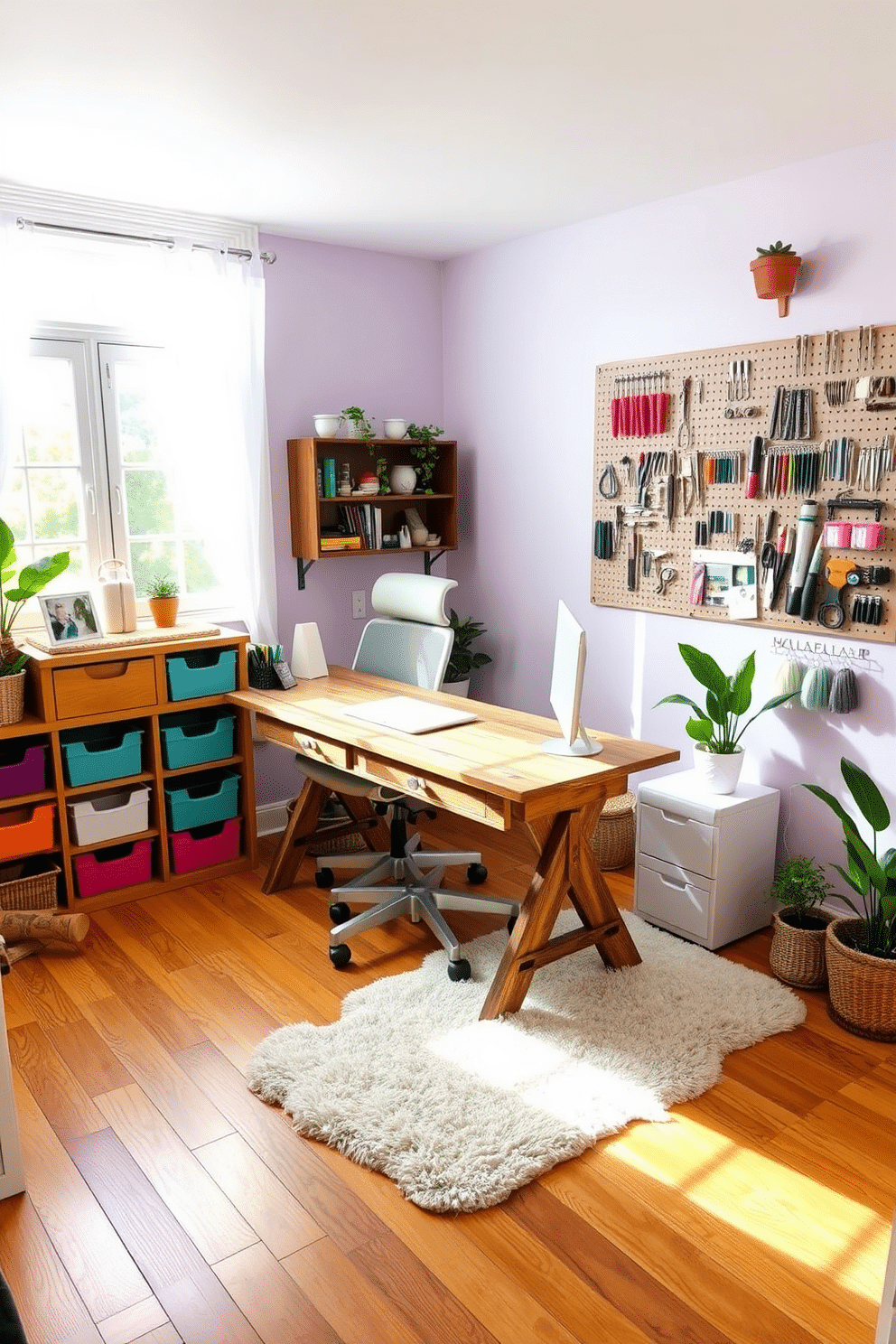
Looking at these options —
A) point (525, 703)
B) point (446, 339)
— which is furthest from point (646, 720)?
point (446, 339)

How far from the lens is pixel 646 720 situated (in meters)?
3.87

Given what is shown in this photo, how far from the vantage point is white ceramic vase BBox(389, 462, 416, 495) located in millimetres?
4203

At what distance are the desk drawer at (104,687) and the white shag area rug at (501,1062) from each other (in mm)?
1321

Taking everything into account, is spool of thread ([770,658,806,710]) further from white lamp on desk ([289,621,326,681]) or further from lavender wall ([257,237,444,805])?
lavender wall ([257,237,444,805])

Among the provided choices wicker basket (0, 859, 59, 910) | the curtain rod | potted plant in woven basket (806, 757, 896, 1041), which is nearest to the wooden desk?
potted plant in woven basket (806, 757, 896, 1041)

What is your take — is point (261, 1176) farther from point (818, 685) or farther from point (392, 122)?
point (392, 122)

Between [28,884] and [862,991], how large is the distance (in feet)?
8.46

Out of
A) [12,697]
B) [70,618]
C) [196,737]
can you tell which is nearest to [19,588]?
[70,618]

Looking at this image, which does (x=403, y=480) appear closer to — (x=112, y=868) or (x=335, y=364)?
(x=335, y=364)

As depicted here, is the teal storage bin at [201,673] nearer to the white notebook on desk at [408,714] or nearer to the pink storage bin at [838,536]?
the white notebook on desk at [408,714]

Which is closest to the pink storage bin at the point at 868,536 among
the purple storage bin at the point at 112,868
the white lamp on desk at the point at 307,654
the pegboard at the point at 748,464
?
the pegboard at the point at 748,464

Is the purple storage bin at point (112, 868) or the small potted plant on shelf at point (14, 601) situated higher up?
the small potted plant on shelf at point (14, 601)

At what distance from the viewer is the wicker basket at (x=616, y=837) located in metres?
3.75

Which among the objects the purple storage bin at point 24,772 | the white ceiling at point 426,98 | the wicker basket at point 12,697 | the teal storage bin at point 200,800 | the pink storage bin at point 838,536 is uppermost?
the white ceiling at point 426,98
